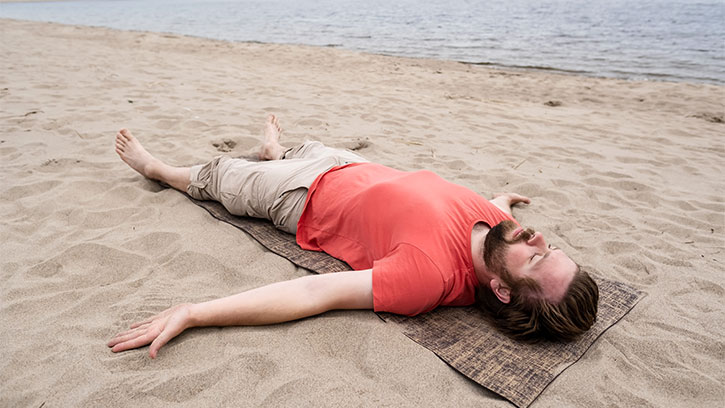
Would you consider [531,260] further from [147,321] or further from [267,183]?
[147,321]

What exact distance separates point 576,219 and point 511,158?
4.24 feet

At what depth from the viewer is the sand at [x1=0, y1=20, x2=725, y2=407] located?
1695 mm

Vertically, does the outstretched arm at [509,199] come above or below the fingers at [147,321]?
below

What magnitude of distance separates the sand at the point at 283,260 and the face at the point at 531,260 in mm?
378

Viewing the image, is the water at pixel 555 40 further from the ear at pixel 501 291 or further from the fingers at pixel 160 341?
the fingers at pixel 160 341

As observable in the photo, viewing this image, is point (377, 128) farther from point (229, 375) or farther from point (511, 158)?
point (229, 375)

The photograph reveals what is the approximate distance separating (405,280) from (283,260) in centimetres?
85

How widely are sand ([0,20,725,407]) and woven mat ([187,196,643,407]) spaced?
0.18 ft

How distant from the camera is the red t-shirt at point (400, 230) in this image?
197 cm

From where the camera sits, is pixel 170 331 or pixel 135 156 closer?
pixel 170 331

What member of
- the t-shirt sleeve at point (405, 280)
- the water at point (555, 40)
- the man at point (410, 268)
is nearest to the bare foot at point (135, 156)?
the man at point (410, 268)

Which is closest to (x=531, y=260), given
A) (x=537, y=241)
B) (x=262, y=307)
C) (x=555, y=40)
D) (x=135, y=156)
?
(x=537, y=241)

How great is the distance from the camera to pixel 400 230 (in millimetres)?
2094

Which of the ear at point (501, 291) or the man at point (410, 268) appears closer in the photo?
the man at point (410, 268)
